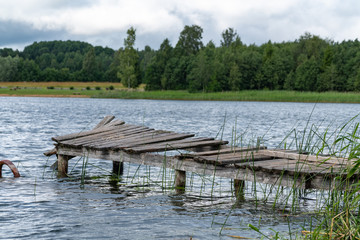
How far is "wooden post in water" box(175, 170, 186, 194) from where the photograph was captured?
8671mm

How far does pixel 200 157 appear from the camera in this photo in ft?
25.5

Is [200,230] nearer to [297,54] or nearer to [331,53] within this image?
[331,53]

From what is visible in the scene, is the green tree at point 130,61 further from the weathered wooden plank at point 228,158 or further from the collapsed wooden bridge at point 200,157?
the weathered wooden plank at point 228,158

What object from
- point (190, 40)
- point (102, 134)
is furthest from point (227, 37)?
point (102, 134)

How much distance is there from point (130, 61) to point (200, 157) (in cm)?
8971

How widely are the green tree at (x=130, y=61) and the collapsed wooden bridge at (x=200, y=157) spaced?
82764mm

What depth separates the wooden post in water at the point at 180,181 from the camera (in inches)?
341

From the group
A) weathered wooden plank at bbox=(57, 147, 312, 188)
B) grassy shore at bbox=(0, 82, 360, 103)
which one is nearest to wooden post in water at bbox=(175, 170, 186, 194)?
weathered wooden plank at bbox=(57, 147, 312, 188)

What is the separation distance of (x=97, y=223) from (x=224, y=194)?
9.92 ft

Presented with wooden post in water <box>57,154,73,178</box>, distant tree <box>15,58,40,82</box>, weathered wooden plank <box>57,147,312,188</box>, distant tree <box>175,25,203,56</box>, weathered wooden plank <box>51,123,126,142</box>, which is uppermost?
distant tree <box>175,25,203,56</box>

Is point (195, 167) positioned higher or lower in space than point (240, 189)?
higher

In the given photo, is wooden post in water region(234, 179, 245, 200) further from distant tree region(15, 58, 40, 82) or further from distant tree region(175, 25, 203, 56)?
distant tree region(15, 58, 40, 82)

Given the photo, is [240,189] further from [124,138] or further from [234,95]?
[234,95]

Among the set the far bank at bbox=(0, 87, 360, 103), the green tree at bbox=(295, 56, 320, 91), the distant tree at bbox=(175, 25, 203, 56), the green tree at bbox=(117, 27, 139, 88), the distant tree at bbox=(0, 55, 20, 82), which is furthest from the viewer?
the distant tree at bbox=(0, 55, 20, 82)
